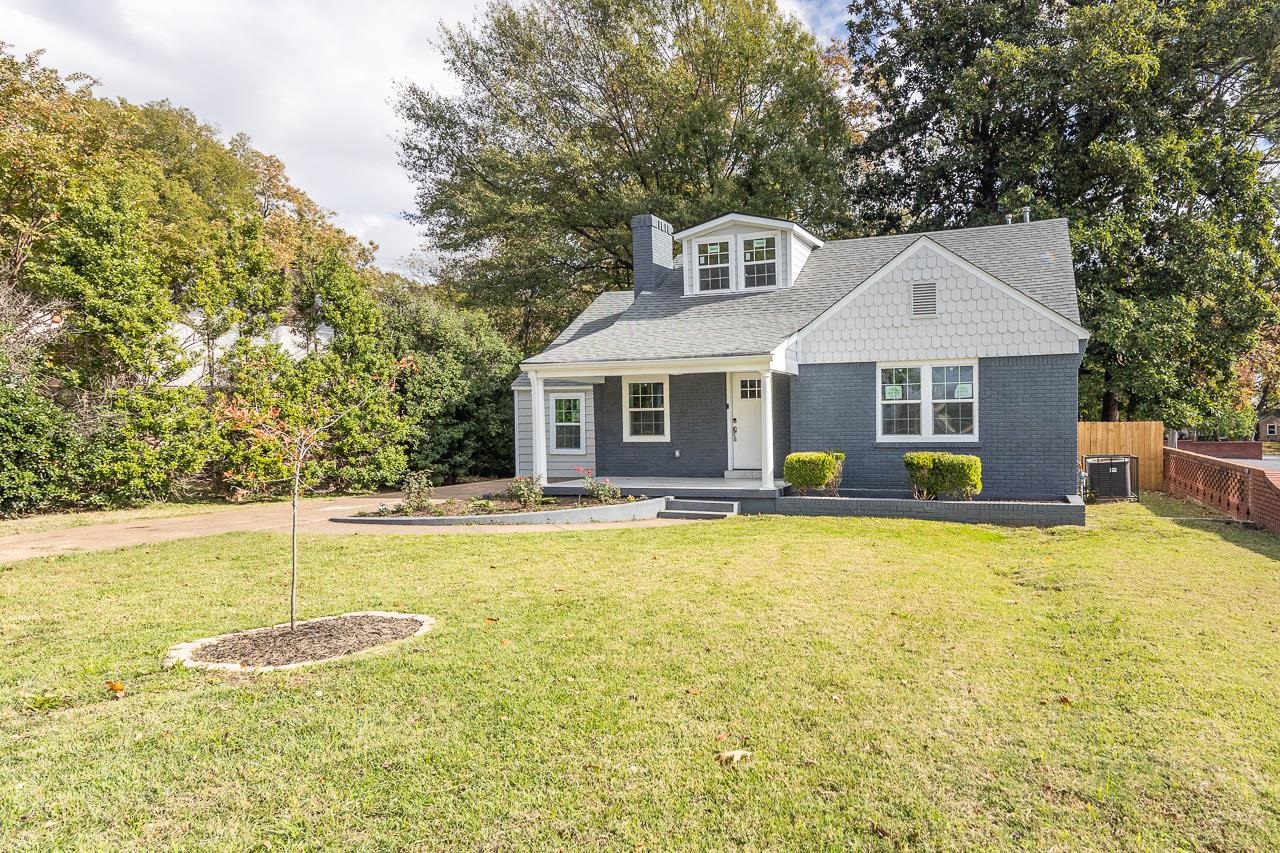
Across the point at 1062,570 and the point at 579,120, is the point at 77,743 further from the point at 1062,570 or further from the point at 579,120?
the point at 579,120

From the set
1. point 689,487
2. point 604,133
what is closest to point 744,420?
point 689,487

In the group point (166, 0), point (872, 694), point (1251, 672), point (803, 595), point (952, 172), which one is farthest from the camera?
point (952, 172)

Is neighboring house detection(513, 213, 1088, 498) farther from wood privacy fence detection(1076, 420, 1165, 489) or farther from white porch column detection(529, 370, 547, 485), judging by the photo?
wood privacy fence detection(1076, 420, 1165, 489)

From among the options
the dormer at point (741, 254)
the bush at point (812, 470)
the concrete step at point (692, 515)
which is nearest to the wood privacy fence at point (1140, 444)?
the dormer at point (741, 254)

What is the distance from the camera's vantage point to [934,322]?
44.8 feet

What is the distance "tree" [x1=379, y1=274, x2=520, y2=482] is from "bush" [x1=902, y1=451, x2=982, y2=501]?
11.8 metres

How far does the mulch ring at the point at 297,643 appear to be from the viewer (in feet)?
17.1

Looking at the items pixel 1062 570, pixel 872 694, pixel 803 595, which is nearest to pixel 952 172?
pixel 1062 570

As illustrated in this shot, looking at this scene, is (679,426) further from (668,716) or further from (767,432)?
(668,716)

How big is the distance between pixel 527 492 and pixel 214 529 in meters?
5.22

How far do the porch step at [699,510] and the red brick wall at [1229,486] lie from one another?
811cm

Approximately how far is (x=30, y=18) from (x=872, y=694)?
2319 cm

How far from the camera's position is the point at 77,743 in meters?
3.93

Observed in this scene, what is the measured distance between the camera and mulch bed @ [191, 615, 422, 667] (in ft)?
17.4
